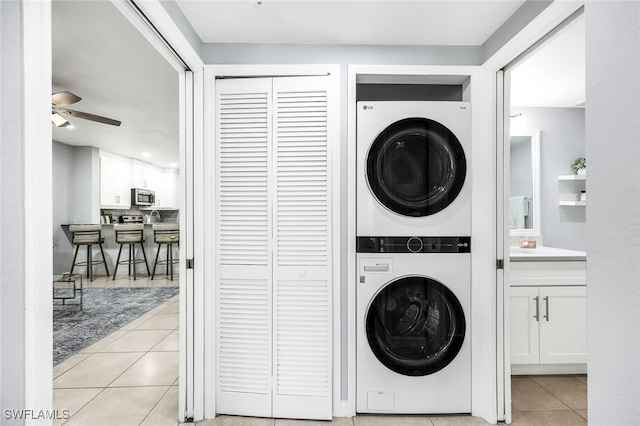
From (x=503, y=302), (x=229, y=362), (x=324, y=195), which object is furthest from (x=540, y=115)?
(x=229, y=362)

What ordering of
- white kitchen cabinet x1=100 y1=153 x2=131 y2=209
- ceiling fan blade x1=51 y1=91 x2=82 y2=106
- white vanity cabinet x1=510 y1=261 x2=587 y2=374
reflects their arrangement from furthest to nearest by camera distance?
white kitchen cabinet x1=100 y1=153 x2=131 y2=209 < ceiling fan blade x1=51 y1=91 x2=82 y2=106 < white vanity cabinet x1=510 y1=261 x2=587 y2=374

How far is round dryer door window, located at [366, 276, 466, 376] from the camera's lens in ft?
6.39

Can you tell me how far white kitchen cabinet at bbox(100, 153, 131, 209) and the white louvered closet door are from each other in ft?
20.1

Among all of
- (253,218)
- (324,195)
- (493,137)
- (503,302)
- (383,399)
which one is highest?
(493,137)

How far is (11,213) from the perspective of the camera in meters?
0.83

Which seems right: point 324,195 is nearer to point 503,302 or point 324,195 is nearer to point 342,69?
point 342,69

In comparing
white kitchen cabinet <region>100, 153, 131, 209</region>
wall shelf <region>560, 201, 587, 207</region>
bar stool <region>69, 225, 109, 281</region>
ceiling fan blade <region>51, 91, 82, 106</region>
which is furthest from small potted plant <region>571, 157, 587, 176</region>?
white kitchen cabinet <region>100, 153, 131, 209</region>

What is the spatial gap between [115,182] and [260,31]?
262 inches

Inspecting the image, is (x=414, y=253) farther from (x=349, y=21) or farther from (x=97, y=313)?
(x=97, y=313)

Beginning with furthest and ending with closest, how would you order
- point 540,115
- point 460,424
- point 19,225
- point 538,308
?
1. point 540,115
2. point 538,308
3. point 460,424
4. point 19,225

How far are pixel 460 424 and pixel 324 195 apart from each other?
5.15 ft

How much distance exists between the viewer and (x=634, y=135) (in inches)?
33.8

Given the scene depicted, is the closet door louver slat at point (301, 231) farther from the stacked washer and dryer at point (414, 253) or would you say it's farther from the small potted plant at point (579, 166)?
the small potted plant at point (579, 166)

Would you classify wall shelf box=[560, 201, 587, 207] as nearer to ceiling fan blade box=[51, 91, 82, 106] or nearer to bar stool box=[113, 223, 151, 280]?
ceiling fan blade box=[51, 91, 82, 106]
